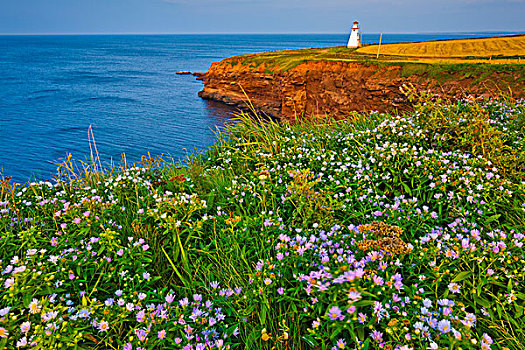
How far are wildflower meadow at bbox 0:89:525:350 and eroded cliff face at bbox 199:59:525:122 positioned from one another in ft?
22.2

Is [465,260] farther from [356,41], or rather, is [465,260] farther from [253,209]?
[356,41]

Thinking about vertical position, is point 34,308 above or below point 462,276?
Result: below

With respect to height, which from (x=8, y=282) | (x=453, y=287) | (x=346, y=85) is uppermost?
(x=346, y=85)

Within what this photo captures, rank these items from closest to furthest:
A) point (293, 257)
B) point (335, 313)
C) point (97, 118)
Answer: point (335, 313), point (293, 257), point (97, 118)

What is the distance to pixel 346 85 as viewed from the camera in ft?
71.6

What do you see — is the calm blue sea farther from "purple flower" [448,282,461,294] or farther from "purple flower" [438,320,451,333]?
"purple flower" [438,320,451,333]

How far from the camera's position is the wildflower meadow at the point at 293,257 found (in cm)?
208

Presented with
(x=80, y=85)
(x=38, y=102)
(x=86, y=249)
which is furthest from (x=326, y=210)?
(x=80, y=85)

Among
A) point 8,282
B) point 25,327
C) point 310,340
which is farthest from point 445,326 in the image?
point 8,282

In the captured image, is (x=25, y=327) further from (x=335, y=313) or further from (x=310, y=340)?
(x=335, y=313)

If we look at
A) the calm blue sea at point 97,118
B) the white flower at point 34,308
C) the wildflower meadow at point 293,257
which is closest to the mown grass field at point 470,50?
the calm blue sea at point 97,118

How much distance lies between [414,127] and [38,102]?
46.1 meters

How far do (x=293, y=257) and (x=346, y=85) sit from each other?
21527 millimetres

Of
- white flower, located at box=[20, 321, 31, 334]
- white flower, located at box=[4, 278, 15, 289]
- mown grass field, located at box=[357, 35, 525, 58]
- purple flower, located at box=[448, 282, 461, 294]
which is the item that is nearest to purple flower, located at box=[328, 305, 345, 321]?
purple flower, located at box=[448, 282, 461, 294]
